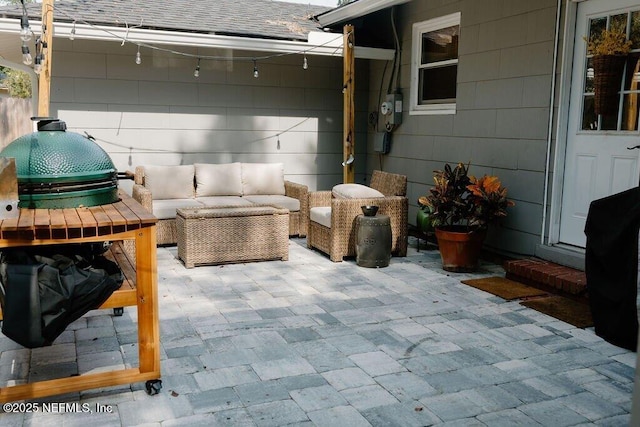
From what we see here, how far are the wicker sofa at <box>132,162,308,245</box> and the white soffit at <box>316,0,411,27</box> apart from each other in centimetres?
201

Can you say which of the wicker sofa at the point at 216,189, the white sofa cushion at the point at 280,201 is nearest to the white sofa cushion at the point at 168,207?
the wicker sofa at the point at 216,189

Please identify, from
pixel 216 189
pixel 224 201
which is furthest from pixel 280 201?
pixel 216 189

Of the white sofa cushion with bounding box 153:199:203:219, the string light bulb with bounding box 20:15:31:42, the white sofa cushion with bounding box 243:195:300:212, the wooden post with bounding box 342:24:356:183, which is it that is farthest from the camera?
the wooden post with bounding box 342:24:356:183

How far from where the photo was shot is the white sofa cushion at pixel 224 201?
615 cm

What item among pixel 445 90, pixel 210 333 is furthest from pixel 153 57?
pixel 210 333

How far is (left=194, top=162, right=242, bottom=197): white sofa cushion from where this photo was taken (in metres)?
6.48

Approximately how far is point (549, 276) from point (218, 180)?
372 cm

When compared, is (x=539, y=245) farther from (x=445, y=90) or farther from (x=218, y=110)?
(x=218, y=110)

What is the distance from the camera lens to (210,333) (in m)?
3.56

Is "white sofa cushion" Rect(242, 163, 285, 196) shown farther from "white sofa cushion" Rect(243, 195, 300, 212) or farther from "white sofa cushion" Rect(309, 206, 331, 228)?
"white sofa cushion" Rect(309, 206, 331, 228)

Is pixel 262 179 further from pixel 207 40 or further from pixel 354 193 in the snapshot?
pixel 207 40

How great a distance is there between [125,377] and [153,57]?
4.98 meters

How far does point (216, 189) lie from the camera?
6520 millimetres

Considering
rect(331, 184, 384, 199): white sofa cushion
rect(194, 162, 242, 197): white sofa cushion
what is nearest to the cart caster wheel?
rect(331, 184, 384, 199): white sofa cushion
